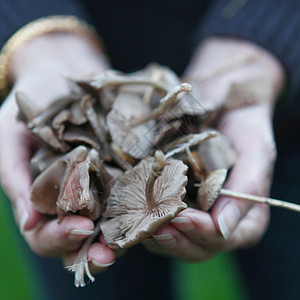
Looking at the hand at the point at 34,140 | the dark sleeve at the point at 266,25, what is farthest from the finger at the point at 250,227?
the dark sleeve at the point at 266,25

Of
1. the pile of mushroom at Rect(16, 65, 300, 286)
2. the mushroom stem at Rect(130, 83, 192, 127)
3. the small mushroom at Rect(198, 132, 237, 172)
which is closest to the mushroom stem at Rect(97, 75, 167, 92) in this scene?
the pile of mushroom at Rect(16, 65, 300, 286)

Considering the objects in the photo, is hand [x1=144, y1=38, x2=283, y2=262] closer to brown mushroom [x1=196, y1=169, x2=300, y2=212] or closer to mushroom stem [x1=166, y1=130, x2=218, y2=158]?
brown mushroom [x1=196, y1=169, x2=300, y2=212]

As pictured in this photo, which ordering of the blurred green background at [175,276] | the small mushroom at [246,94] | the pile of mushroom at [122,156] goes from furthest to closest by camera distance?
the blurred green background at [175,276] < the small mushroom at [246,94] < the pile of mushroom at [122,156]

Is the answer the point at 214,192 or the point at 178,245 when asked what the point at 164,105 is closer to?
A: the point at 214,192

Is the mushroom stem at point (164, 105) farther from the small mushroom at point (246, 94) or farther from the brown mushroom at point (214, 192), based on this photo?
the small mushroom at point (246, 94)

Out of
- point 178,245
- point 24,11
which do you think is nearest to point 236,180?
point 178,245

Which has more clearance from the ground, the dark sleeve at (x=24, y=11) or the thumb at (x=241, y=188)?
the dark sleeve at (x=24, y=11)

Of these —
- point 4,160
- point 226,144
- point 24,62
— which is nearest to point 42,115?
point 4,160

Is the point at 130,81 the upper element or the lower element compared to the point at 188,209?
upper
